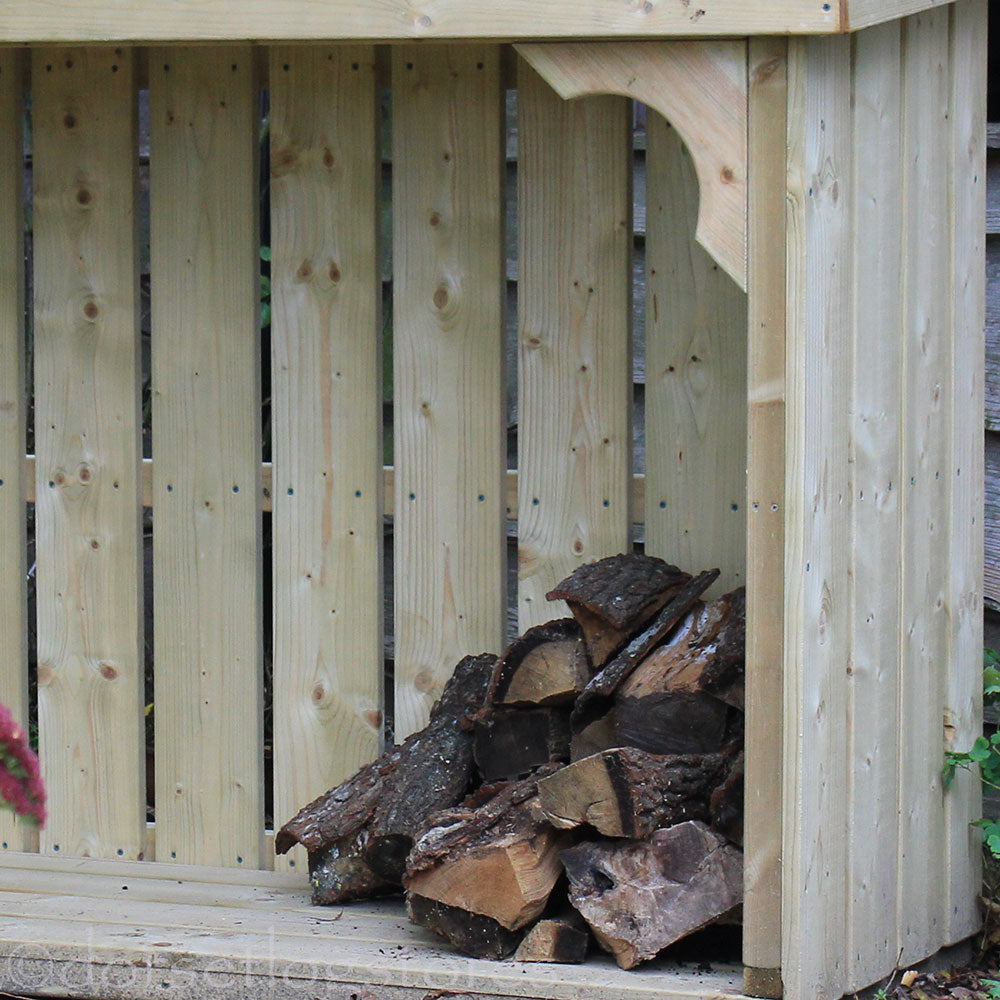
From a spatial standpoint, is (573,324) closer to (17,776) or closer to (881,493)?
(881,493)

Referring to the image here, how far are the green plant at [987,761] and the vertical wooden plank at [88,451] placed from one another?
183 centimetres

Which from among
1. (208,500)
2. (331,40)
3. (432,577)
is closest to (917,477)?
(432,577)

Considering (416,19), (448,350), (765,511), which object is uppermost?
(416,19)

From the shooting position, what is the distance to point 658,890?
2555 mm

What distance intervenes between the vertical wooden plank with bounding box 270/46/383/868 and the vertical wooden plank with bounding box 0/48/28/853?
0.63m

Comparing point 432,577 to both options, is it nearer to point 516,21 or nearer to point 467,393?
point 467,393

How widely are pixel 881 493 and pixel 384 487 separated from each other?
3.82ft

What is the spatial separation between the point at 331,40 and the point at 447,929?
1.60 metres

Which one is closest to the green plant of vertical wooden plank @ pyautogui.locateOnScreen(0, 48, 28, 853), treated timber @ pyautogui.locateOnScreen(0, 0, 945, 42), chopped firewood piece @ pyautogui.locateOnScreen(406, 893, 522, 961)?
chopped firewood piece @ pyautogui.locateOnScreen(406, 893, 522, 961)

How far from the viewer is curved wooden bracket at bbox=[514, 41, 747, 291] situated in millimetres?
2246

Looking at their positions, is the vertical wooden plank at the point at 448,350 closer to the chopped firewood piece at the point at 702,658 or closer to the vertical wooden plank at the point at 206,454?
the vertical wooden plank at the point at 206,454

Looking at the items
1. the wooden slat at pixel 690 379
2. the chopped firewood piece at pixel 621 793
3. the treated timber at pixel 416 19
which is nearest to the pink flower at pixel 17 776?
the treated timber at pixel 416 19

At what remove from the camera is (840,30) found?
217 cm

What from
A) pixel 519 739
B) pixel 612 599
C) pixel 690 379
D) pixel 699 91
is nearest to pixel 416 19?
pixel 699 91
